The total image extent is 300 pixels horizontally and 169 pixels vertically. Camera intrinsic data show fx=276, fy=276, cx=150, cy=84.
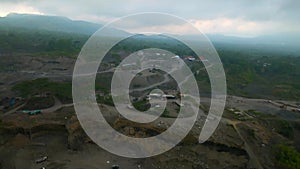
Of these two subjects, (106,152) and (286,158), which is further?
(106,152)

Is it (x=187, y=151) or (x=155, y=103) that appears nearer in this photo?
(x=187, y=151)

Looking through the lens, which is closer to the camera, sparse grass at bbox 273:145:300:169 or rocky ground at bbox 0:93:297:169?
sparse grass at bbox 273:145:300:169

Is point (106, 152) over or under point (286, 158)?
under

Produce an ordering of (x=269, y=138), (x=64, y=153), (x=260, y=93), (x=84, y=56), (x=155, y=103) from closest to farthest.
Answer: (x=64, y=153) → (x=269, y=138) → (x=155, y=103) → (x=260, y=93) → (x=84, y=56)

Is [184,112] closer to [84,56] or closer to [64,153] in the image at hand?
[64,153]

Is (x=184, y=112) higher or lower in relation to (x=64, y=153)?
higher

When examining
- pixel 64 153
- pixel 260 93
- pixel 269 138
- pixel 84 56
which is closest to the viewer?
pixel 64 153

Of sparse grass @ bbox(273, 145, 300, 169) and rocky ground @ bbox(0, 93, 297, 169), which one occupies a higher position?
sparse grass @ bbox(273, 145, 300, 169)

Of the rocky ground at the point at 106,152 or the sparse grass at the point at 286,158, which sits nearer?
the sparse grass at the point at 286,158

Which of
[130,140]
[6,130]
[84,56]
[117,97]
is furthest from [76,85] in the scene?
[84,56]

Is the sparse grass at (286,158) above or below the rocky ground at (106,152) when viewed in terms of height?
above

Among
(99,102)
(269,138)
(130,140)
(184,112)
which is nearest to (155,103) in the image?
(184,112)
